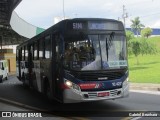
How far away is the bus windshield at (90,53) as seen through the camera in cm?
1215

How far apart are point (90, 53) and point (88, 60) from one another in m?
0.24

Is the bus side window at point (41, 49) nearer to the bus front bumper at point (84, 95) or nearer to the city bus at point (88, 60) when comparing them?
the city bus at point (88, 60)

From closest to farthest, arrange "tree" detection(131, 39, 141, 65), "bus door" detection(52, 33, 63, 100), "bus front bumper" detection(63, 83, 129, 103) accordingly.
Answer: "bus front bumper" detection(63, 83, 129, 103) < "bus door" detection(52, 33, 63, 100) < "tree" detection(131, 39, 141, 65)

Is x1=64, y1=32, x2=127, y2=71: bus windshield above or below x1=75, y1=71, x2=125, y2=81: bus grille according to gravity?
above

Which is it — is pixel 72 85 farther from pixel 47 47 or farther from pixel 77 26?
pixel 47 47

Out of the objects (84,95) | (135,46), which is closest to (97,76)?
(84,95)

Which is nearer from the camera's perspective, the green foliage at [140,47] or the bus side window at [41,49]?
the bus side window at [41,49]

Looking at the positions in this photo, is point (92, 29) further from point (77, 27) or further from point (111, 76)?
point (111, 76)

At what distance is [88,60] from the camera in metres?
12.2

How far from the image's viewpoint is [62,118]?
1140 cm

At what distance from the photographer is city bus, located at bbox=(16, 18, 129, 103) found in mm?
12016

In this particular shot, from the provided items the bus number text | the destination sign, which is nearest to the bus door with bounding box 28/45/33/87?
the bus number text

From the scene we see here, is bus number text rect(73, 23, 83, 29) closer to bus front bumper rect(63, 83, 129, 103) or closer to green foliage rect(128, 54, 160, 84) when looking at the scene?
bus front bumper rect(63, 83, 129, 103)

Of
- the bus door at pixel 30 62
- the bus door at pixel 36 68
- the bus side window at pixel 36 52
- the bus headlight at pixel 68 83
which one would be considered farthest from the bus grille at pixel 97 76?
the bus door at pixel 30 62
